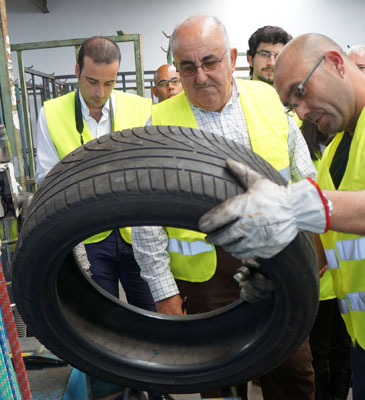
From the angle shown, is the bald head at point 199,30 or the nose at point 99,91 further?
the nose at point 99,91

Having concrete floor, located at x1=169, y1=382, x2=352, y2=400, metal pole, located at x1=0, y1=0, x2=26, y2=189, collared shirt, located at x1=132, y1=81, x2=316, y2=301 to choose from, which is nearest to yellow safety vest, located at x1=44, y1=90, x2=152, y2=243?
metal pole, located at x1=0, y1=0, x2=26, y2=189

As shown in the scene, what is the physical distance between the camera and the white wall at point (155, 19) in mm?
8094

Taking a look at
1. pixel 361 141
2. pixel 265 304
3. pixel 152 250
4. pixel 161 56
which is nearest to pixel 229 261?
pixel 152 250

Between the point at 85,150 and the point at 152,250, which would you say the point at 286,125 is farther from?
the point at 85,150

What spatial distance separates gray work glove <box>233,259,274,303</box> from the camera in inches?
37.3

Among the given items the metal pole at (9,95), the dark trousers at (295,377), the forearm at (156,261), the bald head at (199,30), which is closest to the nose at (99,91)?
the metal pole at (9,95)

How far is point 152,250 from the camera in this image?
4.46 feet

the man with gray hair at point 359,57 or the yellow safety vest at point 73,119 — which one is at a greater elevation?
the man with gray hair at point 359,57

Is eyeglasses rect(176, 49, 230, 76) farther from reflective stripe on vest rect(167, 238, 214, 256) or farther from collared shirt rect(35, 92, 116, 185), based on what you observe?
collared shirt rect(35, 92, 116, 185)

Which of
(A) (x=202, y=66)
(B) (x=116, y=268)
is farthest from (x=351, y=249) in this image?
(B) (x=116, y=268)

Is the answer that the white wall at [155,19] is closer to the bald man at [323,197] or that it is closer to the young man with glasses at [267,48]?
the young man with glasses at [267,48]

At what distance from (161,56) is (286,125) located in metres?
7.31

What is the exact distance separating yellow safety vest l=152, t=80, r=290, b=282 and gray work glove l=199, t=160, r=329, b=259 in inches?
22.6

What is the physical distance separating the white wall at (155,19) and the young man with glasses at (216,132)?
7.21m
